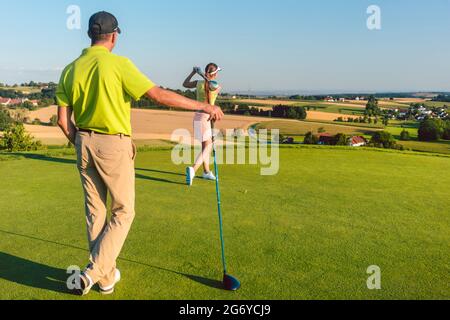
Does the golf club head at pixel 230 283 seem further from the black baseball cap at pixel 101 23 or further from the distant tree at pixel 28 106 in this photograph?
the distant tree at pixel 28 106

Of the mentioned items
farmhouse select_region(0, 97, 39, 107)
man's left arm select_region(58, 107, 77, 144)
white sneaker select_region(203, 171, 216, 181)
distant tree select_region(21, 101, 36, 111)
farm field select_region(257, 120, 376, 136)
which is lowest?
white sneaker select_region(203, 171, 216, 181)

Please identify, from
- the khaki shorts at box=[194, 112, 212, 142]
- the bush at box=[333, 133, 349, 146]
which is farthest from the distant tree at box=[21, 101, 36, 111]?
the khaki shorts at box=[194, 112, 212, 142]

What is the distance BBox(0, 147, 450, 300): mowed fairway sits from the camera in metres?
3.06

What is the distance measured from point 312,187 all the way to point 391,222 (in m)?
1.90

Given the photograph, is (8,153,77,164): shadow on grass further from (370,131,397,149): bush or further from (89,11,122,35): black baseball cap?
(370,131,397,149): bush

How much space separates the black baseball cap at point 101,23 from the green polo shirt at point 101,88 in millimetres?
131

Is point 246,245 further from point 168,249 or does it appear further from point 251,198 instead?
point 251,198

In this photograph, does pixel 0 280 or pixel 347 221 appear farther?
pixel 347 221

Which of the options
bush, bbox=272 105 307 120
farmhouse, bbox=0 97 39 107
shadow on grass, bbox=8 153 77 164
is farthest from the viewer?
farmhouse, bbox=0 97 39 107

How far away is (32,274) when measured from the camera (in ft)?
10.7

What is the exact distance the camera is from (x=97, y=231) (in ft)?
10.7

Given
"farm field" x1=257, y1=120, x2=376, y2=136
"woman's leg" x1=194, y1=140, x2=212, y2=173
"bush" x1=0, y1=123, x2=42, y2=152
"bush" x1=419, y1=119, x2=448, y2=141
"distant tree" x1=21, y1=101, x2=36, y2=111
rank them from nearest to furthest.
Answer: "woman's leg" x1=194, y1=140, x2=212, y2=173
"bush" x1=0, y1=123, x2=42, y2=152
"bush" x1=419, y1=119, x2=448, y2=141
"farm field" x1=257, y1=120, x2=376, y2=136
"distant tree" x1=21, y1=101, x2=36, y2=111
